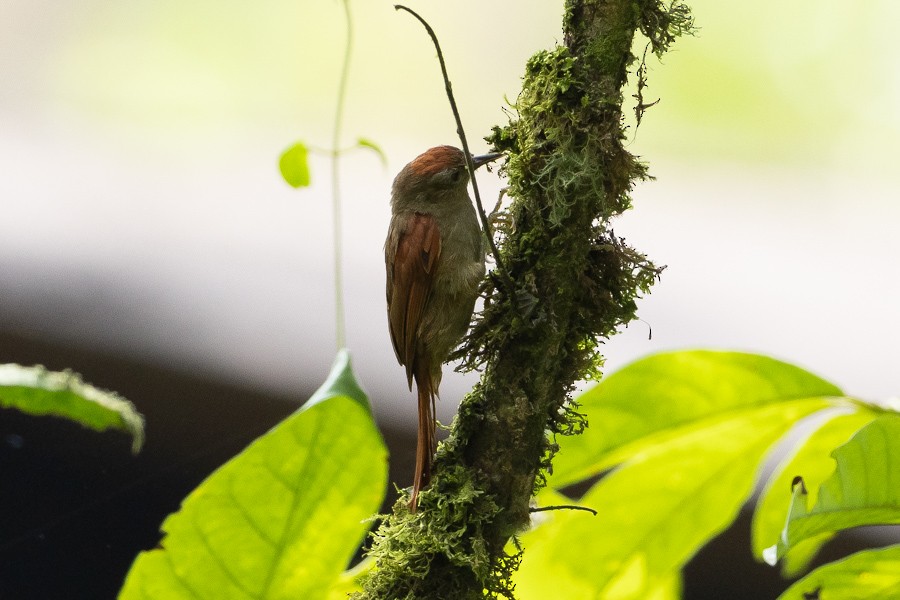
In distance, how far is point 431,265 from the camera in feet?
6.88

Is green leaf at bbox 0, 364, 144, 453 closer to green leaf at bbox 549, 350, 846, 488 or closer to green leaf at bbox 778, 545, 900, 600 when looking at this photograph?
green leaf at bbox 549, 350, 846, 488

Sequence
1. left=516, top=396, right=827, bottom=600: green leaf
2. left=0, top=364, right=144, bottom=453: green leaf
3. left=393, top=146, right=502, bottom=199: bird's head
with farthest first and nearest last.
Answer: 1. left=393, top=146, right=502, bottom=199: bird's head
2. left=516, top=396, right=827, bottom=600: green leaf
3. left=0, top=364, right=144, bottom=453: green leaf

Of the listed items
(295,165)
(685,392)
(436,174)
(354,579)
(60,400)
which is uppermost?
(436,174)

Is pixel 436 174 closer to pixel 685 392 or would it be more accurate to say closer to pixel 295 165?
pixel 295 165

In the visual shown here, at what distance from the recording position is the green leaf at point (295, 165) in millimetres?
1455

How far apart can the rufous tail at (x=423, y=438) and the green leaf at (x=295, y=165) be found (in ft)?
1.68

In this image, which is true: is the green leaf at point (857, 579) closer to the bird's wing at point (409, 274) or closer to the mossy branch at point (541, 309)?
the mossy branch at point (541, 309)

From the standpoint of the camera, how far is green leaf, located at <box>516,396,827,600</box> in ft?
4.47

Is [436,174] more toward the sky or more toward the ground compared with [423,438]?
more toward the sky

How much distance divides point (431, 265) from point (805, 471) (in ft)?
3.22

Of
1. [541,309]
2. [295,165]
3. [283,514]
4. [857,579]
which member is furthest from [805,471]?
[295,165]

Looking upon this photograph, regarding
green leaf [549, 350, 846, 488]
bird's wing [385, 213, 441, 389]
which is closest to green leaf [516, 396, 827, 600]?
green leaf [549, 350, 846, 488]

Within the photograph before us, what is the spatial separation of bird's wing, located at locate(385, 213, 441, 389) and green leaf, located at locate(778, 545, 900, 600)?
1061 millimetres

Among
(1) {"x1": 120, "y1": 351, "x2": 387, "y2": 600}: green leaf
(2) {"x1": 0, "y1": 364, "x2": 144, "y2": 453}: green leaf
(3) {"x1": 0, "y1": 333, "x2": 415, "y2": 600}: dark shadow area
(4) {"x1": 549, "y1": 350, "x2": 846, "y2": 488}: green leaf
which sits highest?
(4) {"x1": 549, "y1": 350, "x2": 846, "y2": 488}: green leaf
